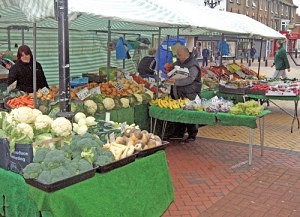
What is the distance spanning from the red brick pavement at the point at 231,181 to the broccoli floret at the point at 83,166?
5.33 ft

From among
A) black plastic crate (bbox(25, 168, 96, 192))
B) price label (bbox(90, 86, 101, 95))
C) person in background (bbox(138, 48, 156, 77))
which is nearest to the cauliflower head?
price label (bbox(90, 86, 101, 95))

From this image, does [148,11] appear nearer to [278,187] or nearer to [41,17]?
[41,17]

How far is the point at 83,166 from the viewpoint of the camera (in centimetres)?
276

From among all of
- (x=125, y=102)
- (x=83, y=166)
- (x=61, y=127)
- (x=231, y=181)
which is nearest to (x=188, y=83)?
(x=125, y=102)

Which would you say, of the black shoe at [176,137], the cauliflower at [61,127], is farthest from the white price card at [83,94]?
the cauliflower at [61,127]

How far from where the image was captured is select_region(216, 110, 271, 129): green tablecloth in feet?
17.7

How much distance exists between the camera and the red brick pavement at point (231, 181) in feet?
14.1

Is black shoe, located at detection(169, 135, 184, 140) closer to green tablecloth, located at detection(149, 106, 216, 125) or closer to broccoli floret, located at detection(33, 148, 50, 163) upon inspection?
green tablecloth, located at detection(149, 106, 216, 125)

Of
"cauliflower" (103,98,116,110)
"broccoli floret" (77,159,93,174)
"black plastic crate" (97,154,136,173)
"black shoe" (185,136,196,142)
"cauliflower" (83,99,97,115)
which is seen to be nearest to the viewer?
"broccoli floret" (77,159,93,174)

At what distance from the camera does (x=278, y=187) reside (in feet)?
16.3

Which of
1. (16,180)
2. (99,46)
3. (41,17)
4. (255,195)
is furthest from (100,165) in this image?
(99,46)

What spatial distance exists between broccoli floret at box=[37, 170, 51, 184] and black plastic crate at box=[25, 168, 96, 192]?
0.03m

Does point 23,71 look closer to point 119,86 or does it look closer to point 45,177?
point 119,86

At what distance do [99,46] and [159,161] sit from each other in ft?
33.2
